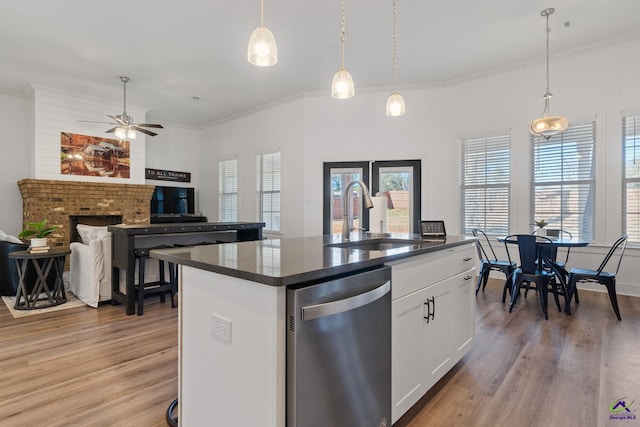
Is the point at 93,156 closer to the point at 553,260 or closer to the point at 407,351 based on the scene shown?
the point at 407,351

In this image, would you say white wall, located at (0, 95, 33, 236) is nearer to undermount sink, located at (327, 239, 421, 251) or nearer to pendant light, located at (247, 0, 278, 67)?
pendant light, located at (247, 0, 278, 67)

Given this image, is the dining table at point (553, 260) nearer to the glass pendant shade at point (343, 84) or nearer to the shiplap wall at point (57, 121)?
the glass pendant shade at point (343, 84)

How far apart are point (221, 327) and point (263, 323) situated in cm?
26

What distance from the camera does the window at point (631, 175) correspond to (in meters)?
4.29

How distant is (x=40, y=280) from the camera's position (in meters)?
3.75

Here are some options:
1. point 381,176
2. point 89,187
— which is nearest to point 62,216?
point 89,187

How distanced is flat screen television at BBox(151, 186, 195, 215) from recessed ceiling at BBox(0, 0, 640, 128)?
96.9 inches

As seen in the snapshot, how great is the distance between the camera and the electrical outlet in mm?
1285

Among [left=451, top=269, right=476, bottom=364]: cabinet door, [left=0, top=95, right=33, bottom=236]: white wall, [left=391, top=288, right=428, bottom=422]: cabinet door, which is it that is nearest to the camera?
[left=391, top=288, right=428, bottom=422]: cabinet door

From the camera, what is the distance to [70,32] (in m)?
4.25

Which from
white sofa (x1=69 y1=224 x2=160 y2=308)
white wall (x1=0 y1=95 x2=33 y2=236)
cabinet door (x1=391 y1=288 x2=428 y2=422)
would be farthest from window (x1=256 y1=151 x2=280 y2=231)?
cabinet door (x1=391 y1=288 x2=428 y2=422)

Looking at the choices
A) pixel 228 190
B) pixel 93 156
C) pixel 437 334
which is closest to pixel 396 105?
pixel 437 334

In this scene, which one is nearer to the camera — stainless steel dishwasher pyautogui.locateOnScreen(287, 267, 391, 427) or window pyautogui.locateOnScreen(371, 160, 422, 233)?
stainless steel dishwasher pyautogui.locateOnScreen(287, 267, 391, 427)

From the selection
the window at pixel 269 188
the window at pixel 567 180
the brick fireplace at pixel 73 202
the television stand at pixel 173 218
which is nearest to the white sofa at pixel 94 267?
the brick fireplace at pixel 73 202
